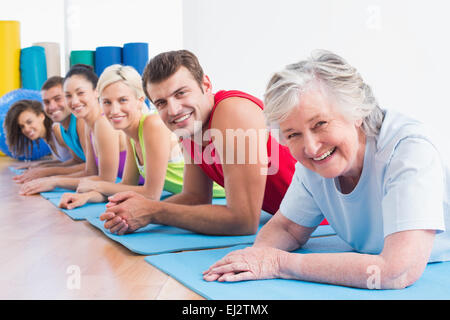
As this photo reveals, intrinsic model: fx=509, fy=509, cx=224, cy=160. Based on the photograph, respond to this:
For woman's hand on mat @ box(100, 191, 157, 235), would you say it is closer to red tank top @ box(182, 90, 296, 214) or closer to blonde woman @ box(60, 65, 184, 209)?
red tank top @ box(182, 90, 296, 214)

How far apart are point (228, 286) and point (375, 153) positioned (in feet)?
1.67

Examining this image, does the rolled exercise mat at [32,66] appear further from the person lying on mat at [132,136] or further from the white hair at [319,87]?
the white hair at [319,87]

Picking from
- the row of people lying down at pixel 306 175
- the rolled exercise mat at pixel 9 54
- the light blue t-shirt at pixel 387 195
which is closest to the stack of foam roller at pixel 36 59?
the rolled exercise mat at pixel 9 54

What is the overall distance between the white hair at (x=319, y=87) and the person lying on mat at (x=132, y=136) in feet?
3.90

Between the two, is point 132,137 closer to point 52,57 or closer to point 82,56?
point 82,56

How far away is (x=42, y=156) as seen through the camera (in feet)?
18.6

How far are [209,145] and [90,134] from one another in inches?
66.5

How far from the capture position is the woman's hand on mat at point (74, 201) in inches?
103

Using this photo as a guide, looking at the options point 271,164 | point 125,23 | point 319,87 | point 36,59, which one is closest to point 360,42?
point 271,164

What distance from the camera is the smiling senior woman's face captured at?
1222mm

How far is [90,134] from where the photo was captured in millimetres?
3371

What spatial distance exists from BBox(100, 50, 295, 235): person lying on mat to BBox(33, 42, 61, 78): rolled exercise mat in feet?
16.1

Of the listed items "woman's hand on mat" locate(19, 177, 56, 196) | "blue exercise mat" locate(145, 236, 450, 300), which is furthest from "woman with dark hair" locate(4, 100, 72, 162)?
"blue exercise mat" locate(145, 236, 450, 300)
